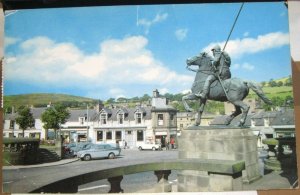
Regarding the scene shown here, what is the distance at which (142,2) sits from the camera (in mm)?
5570

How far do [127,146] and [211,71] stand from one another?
2.22m

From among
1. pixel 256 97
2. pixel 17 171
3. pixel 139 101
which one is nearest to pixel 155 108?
pixel 139 101

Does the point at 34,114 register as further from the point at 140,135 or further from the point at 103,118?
the point at 140,135

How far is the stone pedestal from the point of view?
5.22 metres

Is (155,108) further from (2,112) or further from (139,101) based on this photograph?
(2,112)

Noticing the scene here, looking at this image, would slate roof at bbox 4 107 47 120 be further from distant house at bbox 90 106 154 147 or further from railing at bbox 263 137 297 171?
railing at bbox 263 137 297 171

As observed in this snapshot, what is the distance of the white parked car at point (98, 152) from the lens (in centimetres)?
569

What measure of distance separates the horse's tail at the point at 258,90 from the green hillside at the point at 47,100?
2.98 meters

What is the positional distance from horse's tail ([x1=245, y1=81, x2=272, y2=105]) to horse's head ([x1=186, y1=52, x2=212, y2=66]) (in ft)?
2.75

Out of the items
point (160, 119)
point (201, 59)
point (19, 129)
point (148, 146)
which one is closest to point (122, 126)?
point (148, 146)

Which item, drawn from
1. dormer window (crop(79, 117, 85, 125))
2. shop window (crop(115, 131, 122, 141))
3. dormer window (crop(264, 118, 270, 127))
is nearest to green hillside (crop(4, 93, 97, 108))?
dormer window (crop(79, 117, 85, 125))

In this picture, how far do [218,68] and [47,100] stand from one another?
3333mm

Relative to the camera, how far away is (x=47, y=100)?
5691mm

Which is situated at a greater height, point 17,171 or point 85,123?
point 85,123
